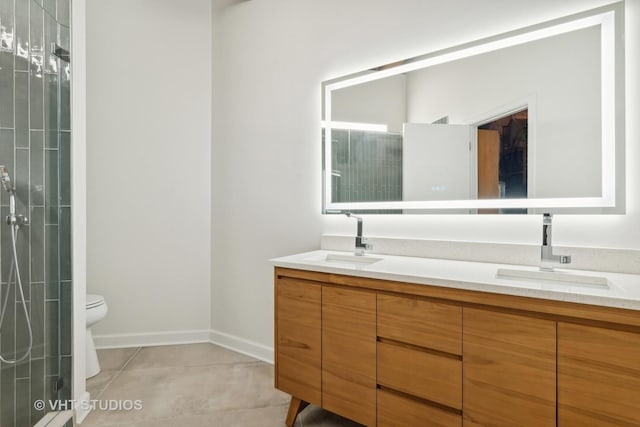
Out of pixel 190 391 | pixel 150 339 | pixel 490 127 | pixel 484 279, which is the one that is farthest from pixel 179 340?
pixel 490 127

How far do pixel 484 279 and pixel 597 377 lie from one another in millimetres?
408

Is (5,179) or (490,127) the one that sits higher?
(490,127)

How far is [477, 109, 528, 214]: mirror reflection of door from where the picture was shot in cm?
162

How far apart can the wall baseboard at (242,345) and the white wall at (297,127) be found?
5cm

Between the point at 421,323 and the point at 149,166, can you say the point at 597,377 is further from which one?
the point at 149,166

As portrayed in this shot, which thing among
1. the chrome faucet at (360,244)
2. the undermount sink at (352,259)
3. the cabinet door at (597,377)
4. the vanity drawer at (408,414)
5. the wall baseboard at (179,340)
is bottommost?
the wall baseboard at (179,340)

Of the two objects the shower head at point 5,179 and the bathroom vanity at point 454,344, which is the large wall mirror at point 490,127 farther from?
the shower head at point 5,179

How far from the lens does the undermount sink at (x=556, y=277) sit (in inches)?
51.0

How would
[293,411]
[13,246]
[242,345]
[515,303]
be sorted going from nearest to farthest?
[515,303]
[13,246]
[293,411]
[242,345]

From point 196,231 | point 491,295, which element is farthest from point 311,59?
point 491,295

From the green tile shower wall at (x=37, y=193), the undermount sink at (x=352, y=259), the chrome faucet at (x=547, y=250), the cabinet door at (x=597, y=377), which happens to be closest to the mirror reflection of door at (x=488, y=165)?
the chrome faucet at (x=547, y=250)

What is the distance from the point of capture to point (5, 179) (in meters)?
1.47

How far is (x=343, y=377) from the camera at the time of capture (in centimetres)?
156

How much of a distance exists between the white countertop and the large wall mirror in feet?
1.03
